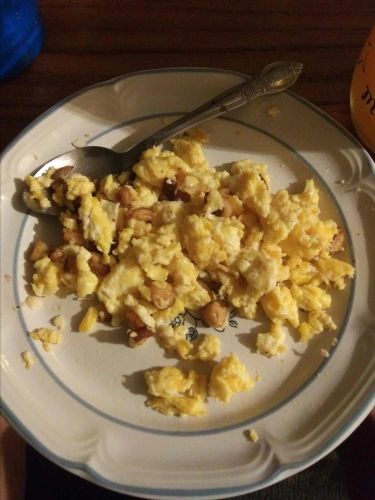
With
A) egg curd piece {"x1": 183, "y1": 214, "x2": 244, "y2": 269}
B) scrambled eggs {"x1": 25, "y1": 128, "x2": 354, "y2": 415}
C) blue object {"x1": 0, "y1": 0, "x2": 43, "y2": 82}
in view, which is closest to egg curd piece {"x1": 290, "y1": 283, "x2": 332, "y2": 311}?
scrambled eggs {"x1": 25, "y1": 128, "x2": 354, "y2": 415}

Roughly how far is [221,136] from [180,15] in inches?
10.6

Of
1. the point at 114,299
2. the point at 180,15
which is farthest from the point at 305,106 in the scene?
the point at 114,299

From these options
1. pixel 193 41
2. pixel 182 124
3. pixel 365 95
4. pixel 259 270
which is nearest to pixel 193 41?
pixel 193 41

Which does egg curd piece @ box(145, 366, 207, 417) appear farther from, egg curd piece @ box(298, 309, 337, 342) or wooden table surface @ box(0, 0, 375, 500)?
wooden table surface @ box(0, 0, 375, 500)

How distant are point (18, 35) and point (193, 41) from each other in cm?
29

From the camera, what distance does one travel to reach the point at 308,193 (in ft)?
2.69

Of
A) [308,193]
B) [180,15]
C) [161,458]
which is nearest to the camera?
[161,458]

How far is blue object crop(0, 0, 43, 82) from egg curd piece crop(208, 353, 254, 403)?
57 centimetres

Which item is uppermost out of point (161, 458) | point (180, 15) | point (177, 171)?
point (180, 15)

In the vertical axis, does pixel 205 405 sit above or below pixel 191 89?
below

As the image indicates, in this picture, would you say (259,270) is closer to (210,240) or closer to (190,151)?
(210,240)

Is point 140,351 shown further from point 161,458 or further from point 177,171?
point 177,171

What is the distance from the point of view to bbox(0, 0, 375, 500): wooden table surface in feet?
3.04

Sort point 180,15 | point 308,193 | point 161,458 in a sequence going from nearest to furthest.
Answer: point 161,458 → point 308,193 → point 180,15
